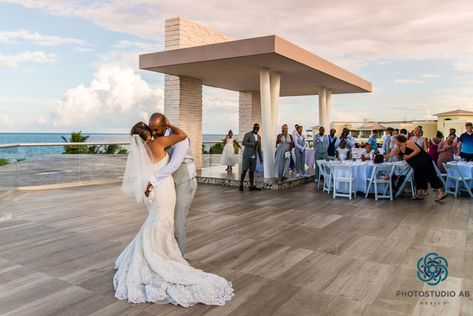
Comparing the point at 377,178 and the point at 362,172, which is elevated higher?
the point at 362,172

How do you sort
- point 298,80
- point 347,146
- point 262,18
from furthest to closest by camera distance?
point 262,18
point 298,80
point 347,146

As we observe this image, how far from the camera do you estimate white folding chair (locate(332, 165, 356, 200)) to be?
802 centimetres

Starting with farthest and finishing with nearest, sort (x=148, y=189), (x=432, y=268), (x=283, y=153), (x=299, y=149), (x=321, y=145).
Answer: (x=299, y=149)
(x=321, y=145)
(x=283, y=153)
(x=432, y=268)
(x=148, y=189)

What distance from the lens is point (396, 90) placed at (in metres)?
23.8

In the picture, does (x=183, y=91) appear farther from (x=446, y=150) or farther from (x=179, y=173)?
(x=179, y=173)

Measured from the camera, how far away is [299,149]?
36.1 ft

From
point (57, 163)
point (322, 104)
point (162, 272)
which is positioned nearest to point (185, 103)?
point (57, 163)

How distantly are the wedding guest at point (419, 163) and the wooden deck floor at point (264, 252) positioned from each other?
0.48 metres

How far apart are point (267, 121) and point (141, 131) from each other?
7.07 m

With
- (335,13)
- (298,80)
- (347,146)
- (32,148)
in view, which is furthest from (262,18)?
(32,148)

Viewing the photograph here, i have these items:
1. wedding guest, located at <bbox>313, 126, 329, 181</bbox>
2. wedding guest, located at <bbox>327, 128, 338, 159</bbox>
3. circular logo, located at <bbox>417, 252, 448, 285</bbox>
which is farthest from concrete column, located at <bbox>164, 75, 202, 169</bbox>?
circular logo, located at <bbox>417, 252, 448, 285</bbox>

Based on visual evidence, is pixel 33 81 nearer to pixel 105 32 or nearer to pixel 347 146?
pixel 105 32

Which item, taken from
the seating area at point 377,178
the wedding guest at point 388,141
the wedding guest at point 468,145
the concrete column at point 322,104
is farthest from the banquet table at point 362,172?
the concrete column at point 322,104

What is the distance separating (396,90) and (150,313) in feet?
81.3
